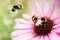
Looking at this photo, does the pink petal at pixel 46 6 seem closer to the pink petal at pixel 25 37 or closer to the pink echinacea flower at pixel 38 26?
the pink echinacea flower at pixel 38 26

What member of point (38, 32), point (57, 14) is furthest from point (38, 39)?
point (57, 14)

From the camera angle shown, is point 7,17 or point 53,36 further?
point 7,17

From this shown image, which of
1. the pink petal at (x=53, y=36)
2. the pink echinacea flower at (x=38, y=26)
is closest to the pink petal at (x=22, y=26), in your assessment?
the pink echinacea flower at (x=38, y=26)

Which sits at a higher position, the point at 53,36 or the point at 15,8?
the point at 15,8

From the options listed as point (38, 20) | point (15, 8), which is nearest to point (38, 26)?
point (38, 20)

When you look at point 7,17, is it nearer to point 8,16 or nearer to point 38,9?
point 8,16

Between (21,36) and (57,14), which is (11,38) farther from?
(57,14)
